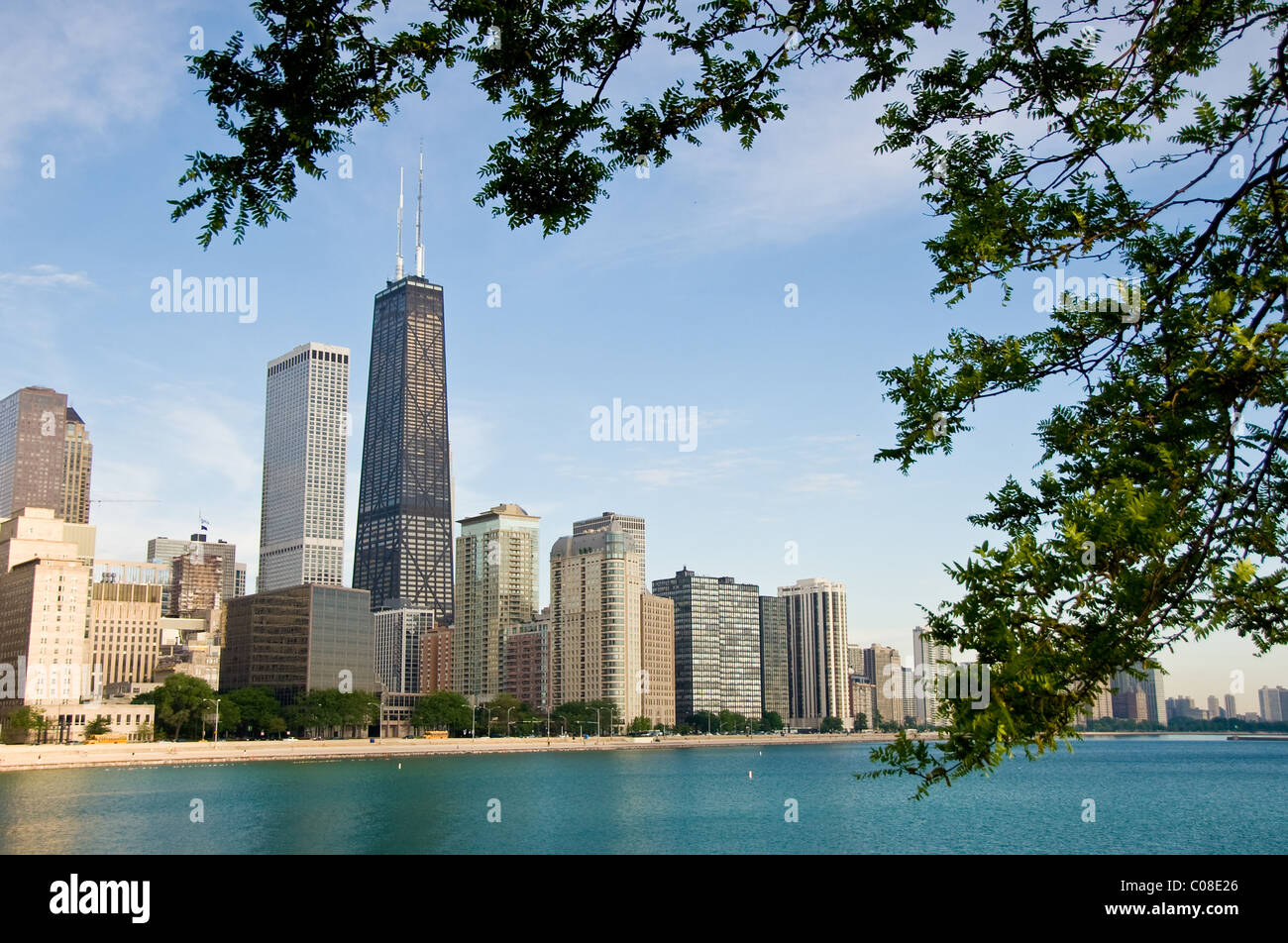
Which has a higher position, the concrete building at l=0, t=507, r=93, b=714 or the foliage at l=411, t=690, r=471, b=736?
the concrete building at l=0, t=507, r=93, b=714

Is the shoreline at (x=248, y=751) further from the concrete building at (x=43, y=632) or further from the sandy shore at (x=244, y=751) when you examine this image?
the concrete building at (x=43, y=632)

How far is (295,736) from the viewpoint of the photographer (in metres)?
188

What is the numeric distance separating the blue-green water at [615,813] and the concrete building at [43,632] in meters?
58.3

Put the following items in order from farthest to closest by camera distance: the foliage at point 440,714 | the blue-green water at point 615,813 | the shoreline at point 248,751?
1. the foliage at point 440,714
2. the shoreline at point 248,751
3. the blue-green water at point 615,813

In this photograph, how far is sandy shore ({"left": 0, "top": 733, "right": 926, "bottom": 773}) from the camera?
423ft

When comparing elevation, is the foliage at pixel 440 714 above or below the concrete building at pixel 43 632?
below

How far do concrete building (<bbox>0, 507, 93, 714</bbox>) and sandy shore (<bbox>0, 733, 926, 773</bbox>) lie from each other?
24.6 meters

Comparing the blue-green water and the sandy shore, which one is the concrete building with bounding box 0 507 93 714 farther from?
the blue-green water

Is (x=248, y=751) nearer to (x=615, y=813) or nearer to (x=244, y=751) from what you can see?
(x=244, y=751)

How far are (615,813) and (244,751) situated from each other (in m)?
93.7

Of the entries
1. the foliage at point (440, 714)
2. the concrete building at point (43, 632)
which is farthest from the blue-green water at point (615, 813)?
the foliage at point (440, 714)

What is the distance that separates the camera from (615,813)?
249ft

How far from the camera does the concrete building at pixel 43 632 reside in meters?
169

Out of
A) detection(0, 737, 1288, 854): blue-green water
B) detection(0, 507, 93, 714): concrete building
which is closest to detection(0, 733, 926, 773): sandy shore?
detection(0, 737, 1288, 854): blue-green water
